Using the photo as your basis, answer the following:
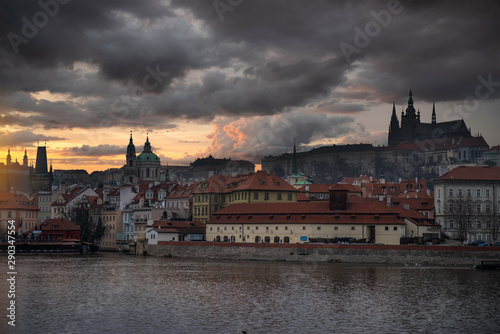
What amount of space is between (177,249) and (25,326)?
5968cm

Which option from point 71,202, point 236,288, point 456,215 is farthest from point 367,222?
point 71,202

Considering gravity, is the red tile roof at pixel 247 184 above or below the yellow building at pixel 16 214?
above

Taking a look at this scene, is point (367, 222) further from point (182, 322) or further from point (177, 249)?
point (182, 322)

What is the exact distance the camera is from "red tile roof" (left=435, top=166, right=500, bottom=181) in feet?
351

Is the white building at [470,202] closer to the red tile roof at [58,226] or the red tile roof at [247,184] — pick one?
the red tile roof at [247,184]

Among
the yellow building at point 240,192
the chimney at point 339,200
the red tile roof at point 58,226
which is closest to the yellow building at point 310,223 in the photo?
the chimney at point 339,200

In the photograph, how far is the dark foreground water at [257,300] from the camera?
1597 inches

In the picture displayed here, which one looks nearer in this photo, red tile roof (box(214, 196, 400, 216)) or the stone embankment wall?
the stone embankment wall

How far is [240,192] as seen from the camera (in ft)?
385

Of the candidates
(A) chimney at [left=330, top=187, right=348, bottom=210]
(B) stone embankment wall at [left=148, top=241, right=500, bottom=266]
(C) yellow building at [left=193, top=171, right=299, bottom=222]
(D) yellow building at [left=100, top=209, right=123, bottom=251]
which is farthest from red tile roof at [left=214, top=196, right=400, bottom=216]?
(D) yellow building at [left=100, top=209, right=123, bottom=251]

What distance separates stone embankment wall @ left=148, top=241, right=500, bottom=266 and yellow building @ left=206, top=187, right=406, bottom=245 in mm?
6060

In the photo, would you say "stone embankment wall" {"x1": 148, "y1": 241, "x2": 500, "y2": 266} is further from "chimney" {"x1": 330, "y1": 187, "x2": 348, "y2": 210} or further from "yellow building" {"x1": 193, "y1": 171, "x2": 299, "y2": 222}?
"yellow building" {"x1": 193, "y1": 171, "x2": 299, "y2": 222}

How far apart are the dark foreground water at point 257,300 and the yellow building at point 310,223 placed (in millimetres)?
13493

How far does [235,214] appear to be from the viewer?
10244 cm
